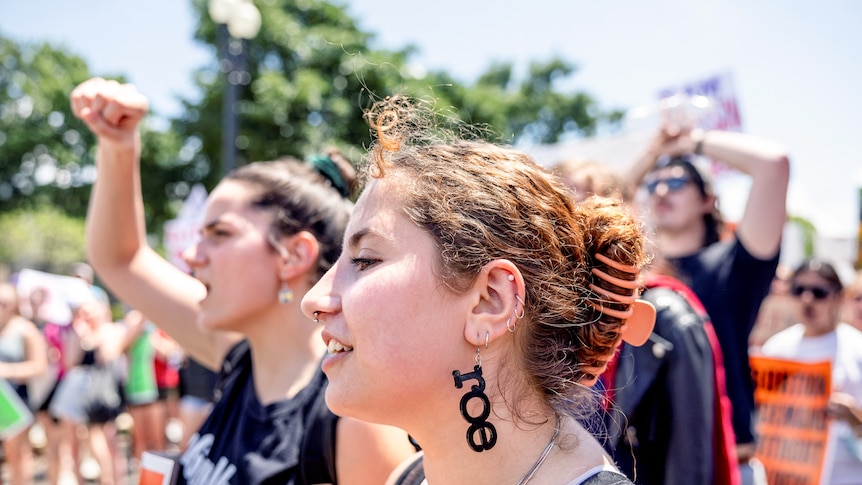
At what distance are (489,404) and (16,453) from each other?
659cm

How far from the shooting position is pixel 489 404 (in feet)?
3.75

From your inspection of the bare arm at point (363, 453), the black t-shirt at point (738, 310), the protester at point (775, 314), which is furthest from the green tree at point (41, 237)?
the bare arm at point (363, 453)

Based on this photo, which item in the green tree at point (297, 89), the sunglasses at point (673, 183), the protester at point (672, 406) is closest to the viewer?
Result: the protester at point (672, 406)

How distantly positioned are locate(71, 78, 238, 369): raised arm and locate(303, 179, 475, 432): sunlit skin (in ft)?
4.14

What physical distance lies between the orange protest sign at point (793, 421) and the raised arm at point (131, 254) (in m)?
2.76

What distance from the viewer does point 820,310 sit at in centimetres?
379

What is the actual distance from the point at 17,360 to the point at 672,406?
6367 millimetres

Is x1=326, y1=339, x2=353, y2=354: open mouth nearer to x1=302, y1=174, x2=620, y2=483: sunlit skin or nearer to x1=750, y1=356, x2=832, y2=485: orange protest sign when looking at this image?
x1=302, y1=174, x2=620, y2=483: sunlit skin

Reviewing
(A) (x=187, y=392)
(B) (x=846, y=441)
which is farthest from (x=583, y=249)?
(A) (x=187, y=392)

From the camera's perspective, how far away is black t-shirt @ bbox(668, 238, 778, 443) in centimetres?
252

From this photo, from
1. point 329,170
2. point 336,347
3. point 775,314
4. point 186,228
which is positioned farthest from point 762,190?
point 186,228

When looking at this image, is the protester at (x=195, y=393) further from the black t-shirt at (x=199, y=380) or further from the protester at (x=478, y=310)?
the protester at (x=478, y=310)

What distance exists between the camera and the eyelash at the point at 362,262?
124cm

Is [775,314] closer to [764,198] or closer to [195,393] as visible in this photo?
[764,198]
